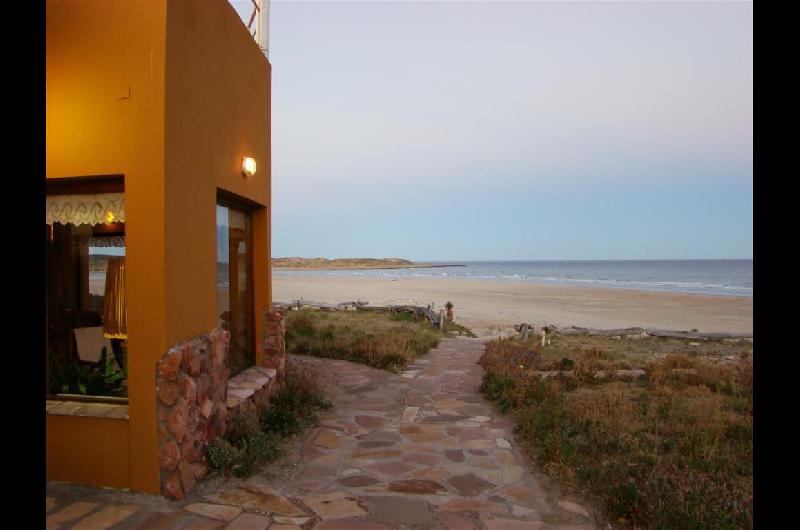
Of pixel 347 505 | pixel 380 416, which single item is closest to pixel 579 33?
pixel 380 416

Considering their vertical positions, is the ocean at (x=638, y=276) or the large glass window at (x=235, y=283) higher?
the large glass window at (x=235, y=283)

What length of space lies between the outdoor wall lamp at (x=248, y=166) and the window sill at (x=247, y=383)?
2.45 m

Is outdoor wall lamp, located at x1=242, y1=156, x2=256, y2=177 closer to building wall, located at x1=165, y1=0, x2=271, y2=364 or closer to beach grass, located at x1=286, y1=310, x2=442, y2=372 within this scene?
building wall, located at x1=165, y1=0, x2=271, y2=364

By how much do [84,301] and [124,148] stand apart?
1931 mm

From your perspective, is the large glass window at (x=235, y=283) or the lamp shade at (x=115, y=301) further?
the large glass window at (x=235, y=283)

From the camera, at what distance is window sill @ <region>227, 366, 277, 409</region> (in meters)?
4.91

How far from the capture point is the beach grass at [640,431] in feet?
11.6

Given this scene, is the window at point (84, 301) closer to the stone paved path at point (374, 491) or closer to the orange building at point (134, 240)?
the orange building at point (134, 240)

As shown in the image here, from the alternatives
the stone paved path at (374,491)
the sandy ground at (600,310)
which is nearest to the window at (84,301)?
the stone paved path at (374,491)

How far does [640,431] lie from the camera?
5289 mm

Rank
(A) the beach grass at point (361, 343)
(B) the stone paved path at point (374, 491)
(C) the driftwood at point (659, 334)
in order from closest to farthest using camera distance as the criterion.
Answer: (B) the stone paved path at point (374, 491)
(A) the beach grass at point (361, 343)
(C) the driftwood at point (659, 334)

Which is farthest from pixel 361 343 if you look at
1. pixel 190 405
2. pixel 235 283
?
pixel 190 405
